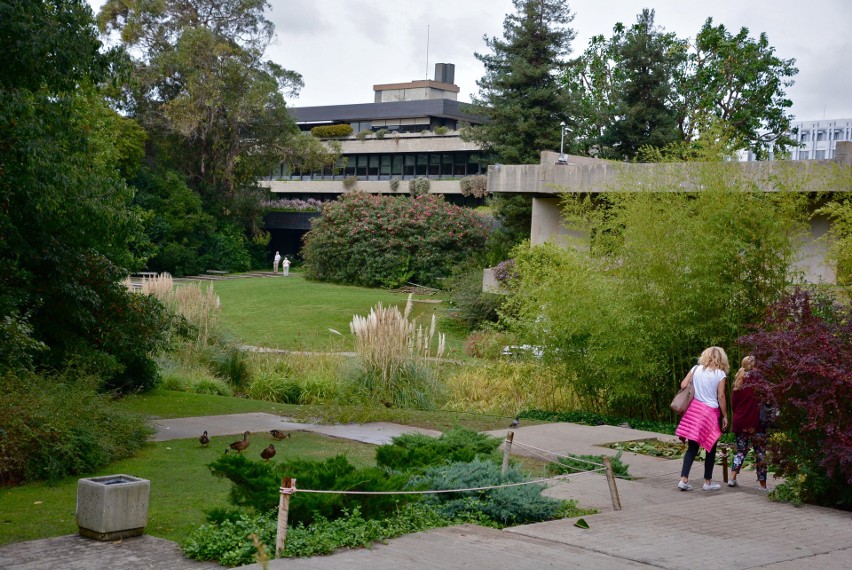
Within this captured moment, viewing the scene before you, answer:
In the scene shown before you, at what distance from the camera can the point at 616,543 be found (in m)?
8.09

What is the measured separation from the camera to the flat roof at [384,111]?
71.8m

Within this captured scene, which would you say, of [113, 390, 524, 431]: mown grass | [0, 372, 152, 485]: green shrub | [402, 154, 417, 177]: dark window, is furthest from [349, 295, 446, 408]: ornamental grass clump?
[402, 154, 417, 177]: dark window

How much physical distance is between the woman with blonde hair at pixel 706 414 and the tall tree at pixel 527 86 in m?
32.5

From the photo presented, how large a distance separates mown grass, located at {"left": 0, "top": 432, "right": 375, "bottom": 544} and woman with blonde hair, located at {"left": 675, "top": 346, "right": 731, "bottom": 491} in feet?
12.2

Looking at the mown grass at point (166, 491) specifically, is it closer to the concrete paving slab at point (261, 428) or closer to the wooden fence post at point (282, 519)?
the concrete paving slab at point (261, 428)

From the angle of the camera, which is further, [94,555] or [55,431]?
[55,431]

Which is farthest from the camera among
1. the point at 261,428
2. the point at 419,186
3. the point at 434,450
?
the point at 419,186

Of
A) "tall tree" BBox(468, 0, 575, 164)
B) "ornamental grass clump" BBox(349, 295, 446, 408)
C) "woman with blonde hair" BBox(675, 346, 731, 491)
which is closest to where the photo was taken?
"woman with blonde hair" BBox(675, 346, 731, 491)

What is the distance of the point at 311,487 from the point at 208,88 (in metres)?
43.2

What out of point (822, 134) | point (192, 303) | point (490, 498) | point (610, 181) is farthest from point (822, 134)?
point (490, 498)

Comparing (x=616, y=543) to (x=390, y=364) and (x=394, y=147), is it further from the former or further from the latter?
(x=394, y=147)

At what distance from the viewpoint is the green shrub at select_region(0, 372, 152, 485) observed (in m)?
9.93

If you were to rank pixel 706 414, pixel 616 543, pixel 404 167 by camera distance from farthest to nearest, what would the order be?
pixel 404 167, pixel 706 414, pixel 616 543

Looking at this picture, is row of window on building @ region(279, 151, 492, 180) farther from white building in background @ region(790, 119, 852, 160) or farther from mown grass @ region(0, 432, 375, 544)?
mown grass @ region(0, 432, 375, 544)
